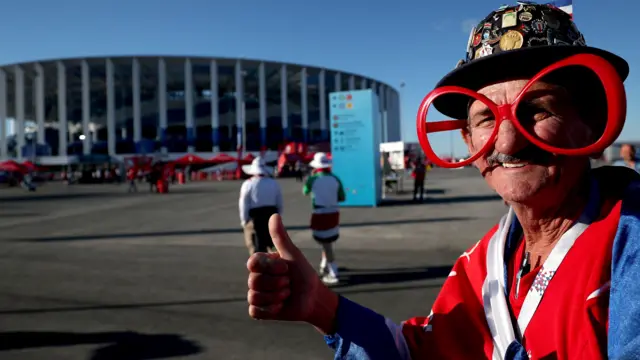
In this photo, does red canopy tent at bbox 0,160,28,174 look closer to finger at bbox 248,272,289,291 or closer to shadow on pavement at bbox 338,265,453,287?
shadow on pavement at bbox 338,265,453,287

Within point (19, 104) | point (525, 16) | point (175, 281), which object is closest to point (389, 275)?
point (175, 281)

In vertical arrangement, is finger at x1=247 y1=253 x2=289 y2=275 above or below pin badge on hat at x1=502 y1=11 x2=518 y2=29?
below

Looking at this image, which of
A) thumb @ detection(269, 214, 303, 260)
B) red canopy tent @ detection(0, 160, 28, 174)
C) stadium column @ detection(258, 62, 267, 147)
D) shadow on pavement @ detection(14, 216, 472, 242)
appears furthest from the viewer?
stadium column @ detection(258, 62, 267, 147)

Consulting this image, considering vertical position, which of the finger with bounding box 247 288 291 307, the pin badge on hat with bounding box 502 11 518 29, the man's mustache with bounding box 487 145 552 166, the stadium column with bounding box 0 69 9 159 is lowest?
the finger with bounding box 247 288 291 307

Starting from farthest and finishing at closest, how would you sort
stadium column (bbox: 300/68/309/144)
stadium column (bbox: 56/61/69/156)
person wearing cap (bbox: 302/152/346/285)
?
stadium column (bbox: 300/68/309/144) → stadium column (bbox: 56/61/69/156) → person wearing cap (bbox: 302/152/346/285)

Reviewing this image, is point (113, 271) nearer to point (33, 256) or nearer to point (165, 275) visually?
point (165, 275)

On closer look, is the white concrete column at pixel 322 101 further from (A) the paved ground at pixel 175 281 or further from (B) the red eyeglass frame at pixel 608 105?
(B) the red eyeglass frame at pixel 608 105

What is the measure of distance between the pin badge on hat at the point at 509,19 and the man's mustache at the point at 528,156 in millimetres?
352

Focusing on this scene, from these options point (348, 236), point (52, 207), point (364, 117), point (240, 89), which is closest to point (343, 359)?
point (348, 236)

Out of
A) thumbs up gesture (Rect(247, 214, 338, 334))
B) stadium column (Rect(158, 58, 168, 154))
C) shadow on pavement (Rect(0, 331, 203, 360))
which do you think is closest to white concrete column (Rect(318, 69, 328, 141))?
stadium column (Rect(158, 58, 168, 154))

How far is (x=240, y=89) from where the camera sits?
58.1 m

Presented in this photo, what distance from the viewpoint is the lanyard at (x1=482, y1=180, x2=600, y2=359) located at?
1209 mm

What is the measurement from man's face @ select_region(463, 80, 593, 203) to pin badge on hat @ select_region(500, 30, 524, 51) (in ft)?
0.38

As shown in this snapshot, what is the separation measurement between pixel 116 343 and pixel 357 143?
1207cm
